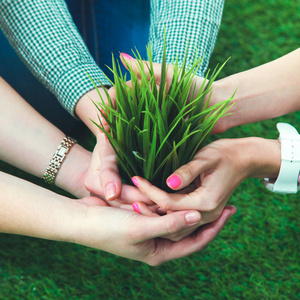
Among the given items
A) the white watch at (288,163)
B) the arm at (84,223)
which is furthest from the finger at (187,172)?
the white watch at (288,163)

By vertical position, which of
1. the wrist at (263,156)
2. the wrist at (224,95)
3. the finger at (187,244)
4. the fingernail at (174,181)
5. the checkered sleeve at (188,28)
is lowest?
the finger at (187,244)

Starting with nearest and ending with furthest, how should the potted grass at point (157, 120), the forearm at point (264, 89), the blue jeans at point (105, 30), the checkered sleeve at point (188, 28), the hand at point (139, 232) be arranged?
the potted grass at point (157, 120) < the hand at point (139, 232) < the forearm at point (264, 89) < the checkered sleeve at point (188, 28) < the blue jeans at point (105, 30)

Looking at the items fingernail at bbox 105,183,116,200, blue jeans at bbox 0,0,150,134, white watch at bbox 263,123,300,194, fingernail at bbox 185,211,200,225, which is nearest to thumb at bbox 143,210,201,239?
fingernail at bbox 185,211,200,225

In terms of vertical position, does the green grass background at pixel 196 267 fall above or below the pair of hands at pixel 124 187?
below

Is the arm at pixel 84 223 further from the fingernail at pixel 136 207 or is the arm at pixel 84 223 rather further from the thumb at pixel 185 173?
the thumb at pixel 185 173

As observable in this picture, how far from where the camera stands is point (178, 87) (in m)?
0.81

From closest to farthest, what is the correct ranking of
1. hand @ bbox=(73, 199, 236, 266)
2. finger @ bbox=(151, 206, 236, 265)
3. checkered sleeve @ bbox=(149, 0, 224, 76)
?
hand @ bbox=(73, 199, 236, 266) < finger @ bbox=(151, 206, 236, 265) < checkered sleeve @ bbox=(149, 0, 224, 76)

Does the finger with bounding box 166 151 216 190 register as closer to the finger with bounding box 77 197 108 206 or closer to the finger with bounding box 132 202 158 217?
the finger with bounding box 132 202 158 217

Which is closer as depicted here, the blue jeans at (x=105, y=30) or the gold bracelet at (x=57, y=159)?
the gold bracelet at (x=57, y=159)

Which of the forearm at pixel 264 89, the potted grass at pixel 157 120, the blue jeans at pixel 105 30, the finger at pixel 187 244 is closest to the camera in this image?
the potted grass at pixel 157 120

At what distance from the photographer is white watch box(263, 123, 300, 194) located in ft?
3.50

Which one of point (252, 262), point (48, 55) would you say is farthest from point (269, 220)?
point (48, 55)

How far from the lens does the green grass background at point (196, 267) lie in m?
1.38

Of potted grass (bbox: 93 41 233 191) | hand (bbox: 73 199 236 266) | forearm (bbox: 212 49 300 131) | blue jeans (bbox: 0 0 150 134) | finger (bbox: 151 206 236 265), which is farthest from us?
blue jeans (bbox: 0 0 150 134)
